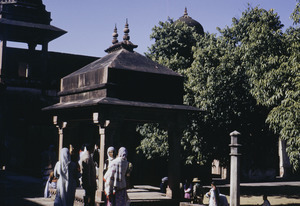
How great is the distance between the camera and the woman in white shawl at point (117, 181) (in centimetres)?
852

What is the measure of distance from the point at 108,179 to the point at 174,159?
3.80 metres

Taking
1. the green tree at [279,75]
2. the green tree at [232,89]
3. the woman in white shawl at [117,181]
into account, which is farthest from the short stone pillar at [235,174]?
the green tree at [232,89]

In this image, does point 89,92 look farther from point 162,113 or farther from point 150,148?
point 150,148

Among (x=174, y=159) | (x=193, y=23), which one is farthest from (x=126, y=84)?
(x=193, y=23)

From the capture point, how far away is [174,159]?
11945 mm

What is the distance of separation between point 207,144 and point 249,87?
3549mm

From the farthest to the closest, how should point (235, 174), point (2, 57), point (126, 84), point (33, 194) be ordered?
point (2, 57) → point (33, 194) → point (126, 84) → point (235, 174)

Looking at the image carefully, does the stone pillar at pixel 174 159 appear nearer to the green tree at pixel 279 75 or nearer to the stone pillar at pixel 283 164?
the green tree at pixel 279 75

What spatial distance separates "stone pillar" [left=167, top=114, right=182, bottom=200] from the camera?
11738 millimetres

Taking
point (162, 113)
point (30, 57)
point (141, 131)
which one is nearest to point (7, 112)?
point (30, 57)

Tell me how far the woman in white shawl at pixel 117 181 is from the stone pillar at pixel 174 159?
3419 mm

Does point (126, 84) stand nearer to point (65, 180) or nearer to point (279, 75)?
point (65, 180)

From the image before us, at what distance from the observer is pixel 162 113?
1196cm

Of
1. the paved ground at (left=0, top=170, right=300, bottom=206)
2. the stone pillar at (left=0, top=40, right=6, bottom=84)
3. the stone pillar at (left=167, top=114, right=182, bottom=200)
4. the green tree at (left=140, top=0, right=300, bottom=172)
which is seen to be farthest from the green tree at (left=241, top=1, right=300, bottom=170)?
the stone pillar at (left=0, top=40, right=6, bottom=84)
